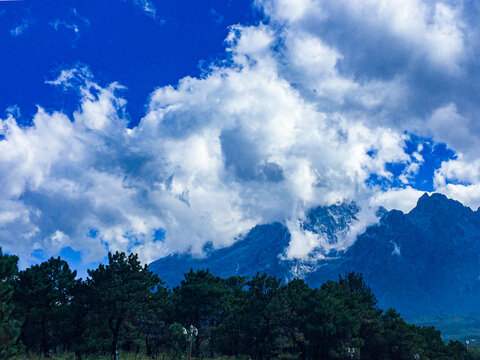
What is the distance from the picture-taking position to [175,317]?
5953cm

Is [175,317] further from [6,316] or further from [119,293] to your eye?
[6,316]

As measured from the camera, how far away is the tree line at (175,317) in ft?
154

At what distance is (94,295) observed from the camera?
48281 mm

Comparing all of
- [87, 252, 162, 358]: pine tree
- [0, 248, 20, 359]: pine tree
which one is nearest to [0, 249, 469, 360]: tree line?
[87, 252, 162, 358]: pine tree

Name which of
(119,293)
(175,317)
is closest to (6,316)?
(119,293)

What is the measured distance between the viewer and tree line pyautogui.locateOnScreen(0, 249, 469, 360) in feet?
154

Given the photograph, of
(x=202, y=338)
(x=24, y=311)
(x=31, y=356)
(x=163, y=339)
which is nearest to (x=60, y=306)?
(x=24, y=311)

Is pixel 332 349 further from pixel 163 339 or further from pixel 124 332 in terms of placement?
pixel 124 332

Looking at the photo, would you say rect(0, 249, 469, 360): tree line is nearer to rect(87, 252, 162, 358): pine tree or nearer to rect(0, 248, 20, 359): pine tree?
rect(87, 252, 162, 358): pine tree

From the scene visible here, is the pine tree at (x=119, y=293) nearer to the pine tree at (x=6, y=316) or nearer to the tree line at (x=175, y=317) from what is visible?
the tree line at (x=175, y=317)

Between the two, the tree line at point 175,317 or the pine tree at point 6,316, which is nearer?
the pine tree at point 6,316

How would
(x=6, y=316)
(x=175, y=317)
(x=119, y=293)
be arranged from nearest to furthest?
(x=6, y=316), (x=119, y=293), (x=175, y=317)

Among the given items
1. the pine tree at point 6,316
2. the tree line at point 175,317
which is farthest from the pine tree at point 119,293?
the pine tree at point 6,316

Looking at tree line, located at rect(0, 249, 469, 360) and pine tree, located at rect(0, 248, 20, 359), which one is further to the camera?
tree line, located at rect(0, 249, 469, 360)
